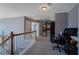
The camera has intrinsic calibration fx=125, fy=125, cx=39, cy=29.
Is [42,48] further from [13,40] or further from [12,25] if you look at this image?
[12,25]

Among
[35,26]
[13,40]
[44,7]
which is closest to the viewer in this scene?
[44,7]

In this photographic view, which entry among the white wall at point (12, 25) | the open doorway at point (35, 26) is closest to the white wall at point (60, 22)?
the open doorway at point (35, 26)

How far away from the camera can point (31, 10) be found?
6.92 feet

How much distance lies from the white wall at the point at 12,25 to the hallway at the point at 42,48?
375 millimetres

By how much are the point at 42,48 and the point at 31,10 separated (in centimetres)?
67

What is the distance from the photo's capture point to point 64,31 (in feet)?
6.98

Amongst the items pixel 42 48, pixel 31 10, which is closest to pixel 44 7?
pixel 31 10

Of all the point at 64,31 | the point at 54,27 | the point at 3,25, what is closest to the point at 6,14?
the point at 3,25

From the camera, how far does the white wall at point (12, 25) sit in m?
1.98

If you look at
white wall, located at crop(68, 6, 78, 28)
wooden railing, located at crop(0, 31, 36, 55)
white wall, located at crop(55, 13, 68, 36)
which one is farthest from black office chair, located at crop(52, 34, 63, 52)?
wooden railing, located at crop(0, 31, 36, 55)

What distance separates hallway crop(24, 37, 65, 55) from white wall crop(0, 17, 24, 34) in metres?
0.37

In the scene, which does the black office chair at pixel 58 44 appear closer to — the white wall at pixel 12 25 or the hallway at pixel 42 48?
the hallway at pixel 42 48

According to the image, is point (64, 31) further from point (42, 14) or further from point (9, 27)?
point (9, 27)
